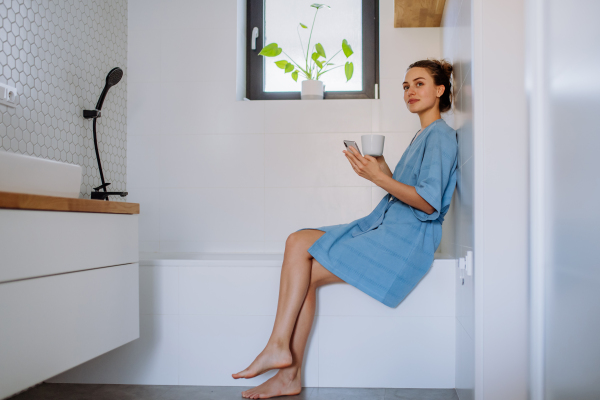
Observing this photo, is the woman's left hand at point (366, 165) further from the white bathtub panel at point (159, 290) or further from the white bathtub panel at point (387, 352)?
the white bathtub panel at point (159, 290)

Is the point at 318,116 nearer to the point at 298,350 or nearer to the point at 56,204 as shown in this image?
the point at 298,350

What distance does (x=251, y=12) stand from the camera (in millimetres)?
2689

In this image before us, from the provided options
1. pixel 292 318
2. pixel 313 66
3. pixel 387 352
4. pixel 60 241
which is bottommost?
pixel 387 352

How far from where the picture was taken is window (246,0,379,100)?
8.55 feet

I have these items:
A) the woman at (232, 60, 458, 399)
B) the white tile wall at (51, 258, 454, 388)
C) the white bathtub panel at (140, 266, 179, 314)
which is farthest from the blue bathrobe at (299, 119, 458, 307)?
the white bathtub panel at (140, 266, 179, 314)

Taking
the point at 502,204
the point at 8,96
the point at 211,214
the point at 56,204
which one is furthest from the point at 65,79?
the point at 502,204

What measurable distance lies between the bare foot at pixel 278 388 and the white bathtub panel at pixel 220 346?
0.46ft

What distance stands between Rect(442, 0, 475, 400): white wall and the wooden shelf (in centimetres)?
32

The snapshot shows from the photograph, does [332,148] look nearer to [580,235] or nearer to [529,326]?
[529,326]

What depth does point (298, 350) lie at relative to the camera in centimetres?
168

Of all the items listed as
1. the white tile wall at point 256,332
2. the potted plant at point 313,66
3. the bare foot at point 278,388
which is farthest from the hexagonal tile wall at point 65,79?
the bare foot at point 278,388

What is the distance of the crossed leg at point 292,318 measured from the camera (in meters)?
1.56

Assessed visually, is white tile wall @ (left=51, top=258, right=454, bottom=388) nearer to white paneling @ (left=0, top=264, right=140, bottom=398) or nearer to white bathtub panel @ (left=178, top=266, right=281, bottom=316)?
white bathtub panel @ (left=178, top=266, right=281, bottom=316)

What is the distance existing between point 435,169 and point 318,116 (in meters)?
0.98
